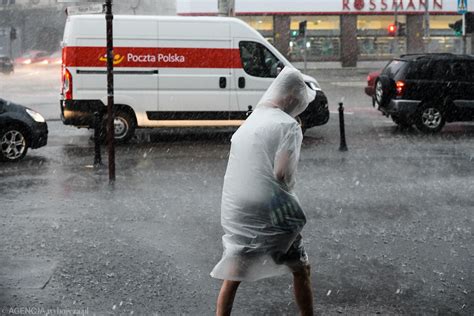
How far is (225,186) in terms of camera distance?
4336 millimetres

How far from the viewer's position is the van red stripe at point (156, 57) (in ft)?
46.7

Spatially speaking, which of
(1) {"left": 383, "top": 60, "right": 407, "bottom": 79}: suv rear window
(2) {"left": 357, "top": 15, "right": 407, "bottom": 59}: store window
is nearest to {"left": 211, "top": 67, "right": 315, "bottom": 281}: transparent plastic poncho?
(1) {"left": 383, "top": 60, "right": 407, "bottom": 79}: suv rear window

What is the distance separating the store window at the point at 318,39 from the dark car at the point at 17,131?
38221 mm

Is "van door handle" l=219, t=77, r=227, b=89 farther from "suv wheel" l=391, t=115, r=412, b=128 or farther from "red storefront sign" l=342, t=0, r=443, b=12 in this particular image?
"red storefront sign" l=342, t=0, r=443, b=12

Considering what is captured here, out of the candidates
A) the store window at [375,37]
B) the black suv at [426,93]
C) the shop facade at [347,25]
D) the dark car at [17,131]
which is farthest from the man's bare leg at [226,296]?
the store window at [375,37]

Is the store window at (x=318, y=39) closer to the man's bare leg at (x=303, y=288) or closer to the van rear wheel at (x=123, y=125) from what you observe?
the van rear wheel at (x=123, y=125)

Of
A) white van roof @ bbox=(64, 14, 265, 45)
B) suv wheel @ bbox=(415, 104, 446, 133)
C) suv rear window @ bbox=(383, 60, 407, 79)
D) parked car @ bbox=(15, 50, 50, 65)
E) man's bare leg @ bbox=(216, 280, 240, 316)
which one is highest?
parked car @ bbox=(15, 50, 50, 65)

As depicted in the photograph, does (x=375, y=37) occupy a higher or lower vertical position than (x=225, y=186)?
higher

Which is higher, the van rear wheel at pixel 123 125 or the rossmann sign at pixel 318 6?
the rossmann sign at pixel 318 6

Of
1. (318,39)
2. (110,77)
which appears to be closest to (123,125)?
(110,77)

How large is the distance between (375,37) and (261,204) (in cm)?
4865

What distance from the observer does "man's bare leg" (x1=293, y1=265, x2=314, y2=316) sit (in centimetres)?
438

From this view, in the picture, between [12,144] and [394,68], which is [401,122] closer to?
[394,68]

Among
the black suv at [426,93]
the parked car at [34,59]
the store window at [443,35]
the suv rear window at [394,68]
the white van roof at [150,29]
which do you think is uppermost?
the store window at [443,35]
